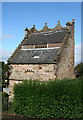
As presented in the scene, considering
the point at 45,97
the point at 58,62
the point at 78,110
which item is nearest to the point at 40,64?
the point at 58,62

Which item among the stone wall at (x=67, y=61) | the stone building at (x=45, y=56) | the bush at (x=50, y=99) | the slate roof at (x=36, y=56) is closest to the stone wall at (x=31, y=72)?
the stone building at (x=45, y=56)

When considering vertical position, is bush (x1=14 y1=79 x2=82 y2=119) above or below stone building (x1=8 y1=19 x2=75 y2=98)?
below

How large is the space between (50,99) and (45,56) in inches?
384

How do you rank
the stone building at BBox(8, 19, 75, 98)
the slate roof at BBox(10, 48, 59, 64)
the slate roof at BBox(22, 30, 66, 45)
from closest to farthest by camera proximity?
the stone building at BBox(8, 19, 75, 98)
the slate roof at BBox(10, 48, 59, 64)
the slate roof at BBox(22, 30, 66, 45)

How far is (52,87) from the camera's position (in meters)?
13.3

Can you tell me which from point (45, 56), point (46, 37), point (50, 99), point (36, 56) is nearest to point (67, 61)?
point (45, 56)

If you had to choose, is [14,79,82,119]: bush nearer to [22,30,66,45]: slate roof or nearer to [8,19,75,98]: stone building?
[8,19,75,98]: stone building

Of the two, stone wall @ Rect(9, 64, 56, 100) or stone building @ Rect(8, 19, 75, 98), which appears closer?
stone wall @ Rect(9, 64, 56, 100)

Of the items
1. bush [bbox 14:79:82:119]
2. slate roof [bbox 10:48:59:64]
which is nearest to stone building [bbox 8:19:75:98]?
slate roof [bbox 10:48:59:64]

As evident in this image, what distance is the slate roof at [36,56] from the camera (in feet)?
69.7

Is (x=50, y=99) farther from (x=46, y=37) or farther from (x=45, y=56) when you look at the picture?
(x=46, y=37)

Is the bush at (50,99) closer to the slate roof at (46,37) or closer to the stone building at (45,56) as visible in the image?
the stone building at (45,56)

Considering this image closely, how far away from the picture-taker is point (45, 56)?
21953 mm

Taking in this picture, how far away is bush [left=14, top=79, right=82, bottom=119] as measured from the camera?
12.7 meters
